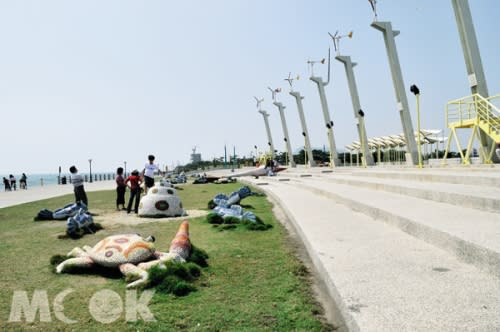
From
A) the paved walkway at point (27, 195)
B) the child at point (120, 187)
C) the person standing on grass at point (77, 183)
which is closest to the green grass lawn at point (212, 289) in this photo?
the person standing on grass at point (77, 183)

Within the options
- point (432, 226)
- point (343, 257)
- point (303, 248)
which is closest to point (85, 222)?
point (303, 248)

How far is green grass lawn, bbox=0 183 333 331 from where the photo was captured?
272cm

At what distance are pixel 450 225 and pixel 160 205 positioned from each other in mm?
6613

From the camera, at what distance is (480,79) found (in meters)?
12.5

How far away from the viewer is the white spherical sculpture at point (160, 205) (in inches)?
360

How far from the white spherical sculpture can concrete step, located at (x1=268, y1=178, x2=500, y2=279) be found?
454 cm

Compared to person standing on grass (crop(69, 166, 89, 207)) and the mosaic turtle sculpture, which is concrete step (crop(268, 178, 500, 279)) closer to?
the mosaic turtle sculpture

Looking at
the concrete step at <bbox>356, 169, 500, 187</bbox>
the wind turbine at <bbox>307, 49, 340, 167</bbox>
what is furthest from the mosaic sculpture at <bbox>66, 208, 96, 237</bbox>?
the wind turbine at <bbox>307, 49, 340, 167</bbox>

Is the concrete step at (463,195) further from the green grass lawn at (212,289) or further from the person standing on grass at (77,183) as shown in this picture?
the person standing on grass at (77,183)

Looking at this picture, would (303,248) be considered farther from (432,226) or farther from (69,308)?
(69,308)

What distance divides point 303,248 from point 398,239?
1.24 meters

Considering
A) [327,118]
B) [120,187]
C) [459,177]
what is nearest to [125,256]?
[459,177]

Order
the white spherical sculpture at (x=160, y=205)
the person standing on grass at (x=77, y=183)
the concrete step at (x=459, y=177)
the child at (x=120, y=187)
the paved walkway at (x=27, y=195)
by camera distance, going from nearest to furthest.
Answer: the concrete step at (x=459, y=177) < the white spherical sculpture at (x=160, y=205) < the person standing on grass at (x=77, y=183) < the child at (x=120, y=187) < the paved walkway at (x=27, y=195)

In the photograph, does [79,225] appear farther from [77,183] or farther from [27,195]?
[27,195]
